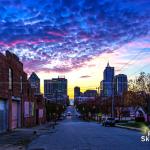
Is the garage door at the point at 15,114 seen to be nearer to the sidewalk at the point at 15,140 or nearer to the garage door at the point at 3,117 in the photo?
the garage door at the point at 3,117

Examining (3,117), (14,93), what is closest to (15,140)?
(3,117)

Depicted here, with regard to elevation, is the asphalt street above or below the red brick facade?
below

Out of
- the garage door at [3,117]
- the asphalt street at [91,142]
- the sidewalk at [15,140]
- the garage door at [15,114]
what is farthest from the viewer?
the garage door at [15,114]

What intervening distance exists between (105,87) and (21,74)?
9848cm

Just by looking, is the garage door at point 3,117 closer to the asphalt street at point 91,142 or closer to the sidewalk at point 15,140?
the sidewalk at point 15,140

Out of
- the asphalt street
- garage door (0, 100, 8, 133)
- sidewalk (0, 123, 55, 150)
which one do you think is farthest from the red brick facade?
the asphalt street

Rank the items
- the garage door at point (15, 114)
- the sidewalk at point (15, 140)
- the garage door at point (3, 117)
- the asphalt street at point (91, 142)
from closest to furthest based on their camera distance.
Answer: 1. the asphalt street at point (91, 142)
2. the sidewalk at point (15, 140)
3. the garage door at point (3, 117)
4. the garage door at point (15, 114)

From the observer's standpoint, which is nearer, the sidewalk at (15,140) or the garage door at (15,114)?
the sidewalk at (15,140)

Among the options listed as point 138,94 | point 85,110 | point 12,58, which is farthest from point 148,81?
point 85,110

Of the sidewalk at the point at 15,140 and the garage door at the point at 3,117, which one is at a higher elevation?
the garage door at the point at 3,117

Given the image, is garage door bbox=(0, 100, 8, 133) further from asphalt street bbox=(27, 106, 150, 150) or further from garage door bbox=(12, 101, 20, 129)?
asphalt street bbox=(27, 106, 150, 150)

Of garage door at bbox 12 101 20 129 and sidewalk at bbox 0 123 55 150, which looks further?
garage door at bbox 12 101 20 129

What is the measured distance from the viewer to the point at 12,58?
53.7 m

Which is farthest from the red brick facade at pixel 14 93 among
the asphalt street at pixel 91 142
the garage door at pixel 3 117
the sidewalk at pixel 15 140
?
the asphalt street at pixel 91 142
